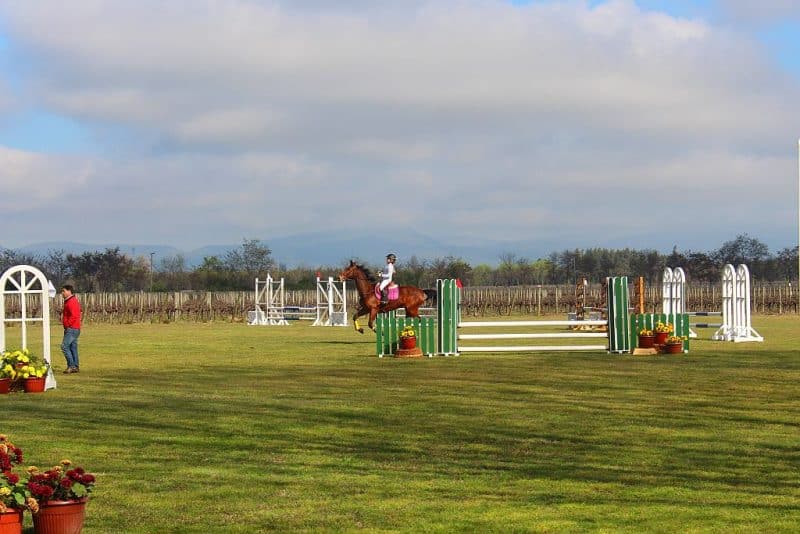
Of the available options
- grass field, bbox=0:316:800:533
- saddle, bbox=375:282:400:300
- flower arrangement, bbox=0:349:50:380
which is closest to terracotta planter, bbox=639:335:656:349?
grass field, bbox=0:316:800:533

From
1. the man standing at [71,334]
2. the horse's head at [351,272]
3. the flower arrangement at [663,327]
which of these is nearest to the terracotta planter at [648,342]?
the flower arrangement at [663,327]

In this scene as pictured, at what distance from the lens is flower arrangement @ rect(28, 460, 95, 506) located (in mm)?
7480

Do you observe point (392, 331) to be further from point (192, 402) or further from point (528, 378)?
point (192, 402)

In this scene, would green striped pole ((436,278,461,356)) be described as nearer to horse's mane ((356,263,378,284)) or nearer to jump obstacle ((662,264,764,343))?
horse's mane ((356,263,378,284))

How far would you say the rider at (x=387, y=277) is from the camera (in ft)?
117

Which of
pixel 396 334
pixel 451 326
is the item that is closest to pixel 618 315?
pixel 451 326

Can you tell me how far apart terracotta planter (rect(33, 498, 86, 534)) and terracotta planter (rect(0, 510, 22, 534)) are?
6.2 inches

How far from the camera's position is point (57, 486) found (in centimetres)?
760

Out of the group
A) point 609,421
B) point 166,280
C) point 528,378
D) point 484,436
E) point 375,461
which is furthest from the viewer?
point 166,280

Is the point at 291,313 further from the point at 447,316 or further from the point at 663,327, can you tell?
the point at 663,327

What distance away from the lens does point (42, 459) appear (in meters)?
11.4

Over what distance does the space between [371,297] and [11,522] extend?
93.9ft

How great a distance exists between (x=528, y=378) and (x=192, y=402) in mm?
6861

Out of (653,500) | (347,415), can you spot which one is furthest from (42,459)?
(653,500)
